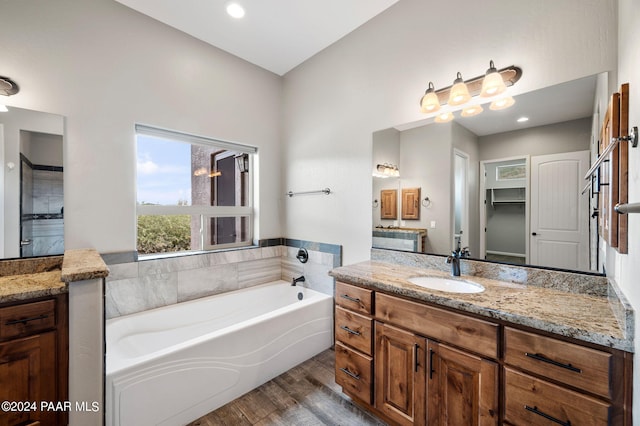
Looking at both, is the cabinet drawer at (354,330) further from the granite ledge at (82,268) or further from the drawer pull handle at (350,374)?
the granite ledge at (82,268)

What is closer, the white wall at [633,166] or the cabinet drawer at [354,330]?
the white wall at [633,166]

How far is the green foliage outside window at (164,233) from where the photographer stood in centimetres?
244

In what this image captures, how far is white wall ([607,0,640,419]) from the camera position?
82 centimetres

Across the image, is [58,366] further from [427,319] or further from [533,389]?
[533,389]

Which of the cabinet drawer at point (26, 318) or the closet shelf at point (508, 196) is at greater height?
the closet shelf at point (508, 196)

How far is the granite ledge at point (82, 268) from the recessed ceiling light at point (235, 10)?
213cm

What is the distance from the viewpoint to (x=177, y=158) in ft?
8.70

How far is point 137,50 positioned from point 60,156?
1.08 meters

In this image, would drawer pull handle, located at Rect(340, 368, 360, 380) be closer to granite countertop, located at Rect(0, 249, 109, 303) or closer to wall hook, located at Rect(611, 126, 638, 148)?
granite countertop, located at Rect(0, 249, 109, 303)

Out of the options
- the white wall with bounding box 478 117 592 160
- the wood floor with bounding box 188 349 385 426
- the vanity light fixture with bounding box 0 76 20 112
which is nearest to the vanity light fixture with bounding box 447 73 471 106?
the white wall with bounding box 478 117 592 160

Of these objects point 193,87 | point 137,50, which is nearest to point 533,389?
point 193,87

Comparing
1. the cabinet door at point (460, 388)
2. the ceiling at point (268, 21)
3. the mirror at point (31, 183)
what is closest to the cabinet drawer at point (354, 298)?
the cabinet door at point (460, 388)

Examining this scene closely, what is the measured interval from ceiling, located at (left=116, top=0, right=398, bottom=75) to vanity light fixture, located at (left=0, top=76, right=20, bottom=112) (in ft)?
3.29

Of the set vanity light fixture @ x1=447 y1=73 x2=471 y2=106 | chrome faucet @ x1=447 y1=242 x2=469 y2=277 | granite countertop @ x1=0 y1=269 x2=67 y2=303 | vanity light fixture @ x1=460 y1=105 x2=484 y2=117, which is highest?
vanity light fixture @ x1=447 y1=73 x2=471 y2=106
